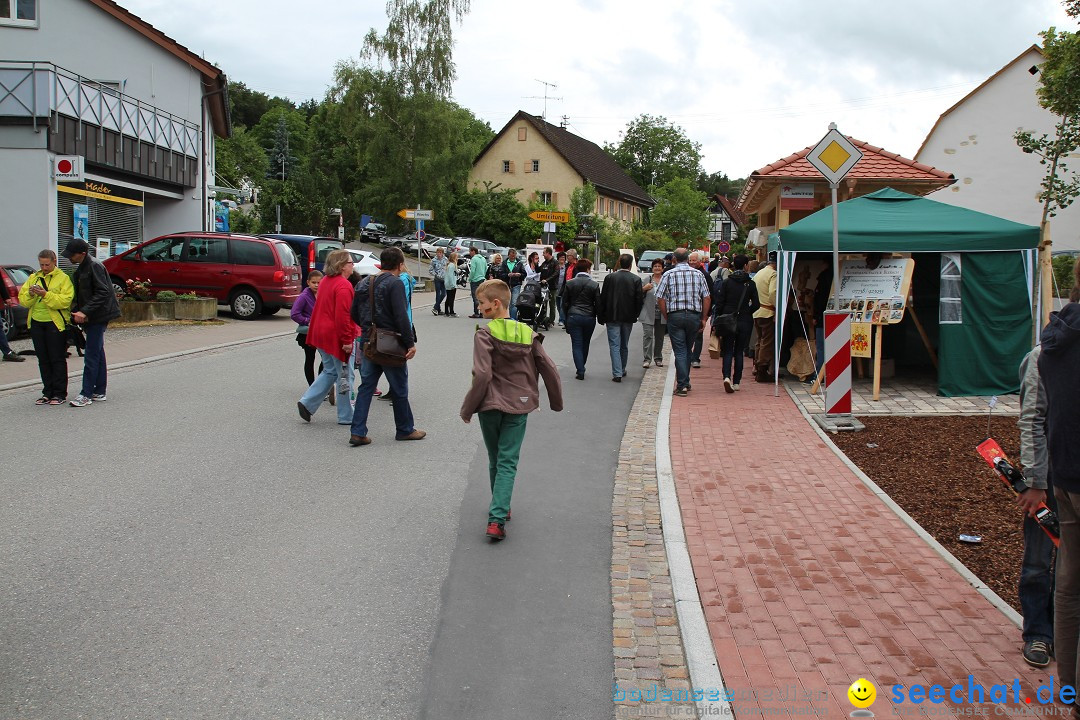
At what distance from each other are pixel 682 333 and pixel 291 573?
7933 millimetres

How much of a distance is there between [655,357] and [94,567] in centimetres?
1179

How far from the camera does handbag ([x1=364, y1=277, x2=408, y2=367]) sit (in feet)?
27.8

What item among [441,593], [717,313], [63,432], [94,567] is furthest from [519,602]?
[717,313]

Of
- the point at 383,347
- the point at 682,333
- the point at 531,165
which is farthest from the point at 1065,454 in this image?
the point at 531,165

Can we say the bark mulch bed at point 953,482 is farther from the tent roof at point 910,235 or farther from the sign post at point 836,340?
the tent roof at point 910,235

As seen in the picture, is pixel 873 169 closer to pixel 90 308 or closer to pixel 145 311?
pixel 90 308

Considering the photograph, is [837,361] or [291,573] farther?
[837,361]

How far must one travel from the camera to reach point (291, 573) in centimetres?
536

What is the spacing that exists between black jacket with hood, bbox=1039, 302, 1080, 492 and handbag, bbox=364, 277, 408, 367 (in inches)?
226

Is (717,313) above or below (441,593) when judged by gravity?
above

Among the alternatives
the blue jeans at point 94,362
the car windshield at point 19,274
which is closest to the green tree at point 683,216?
the car windshield at point 19,274

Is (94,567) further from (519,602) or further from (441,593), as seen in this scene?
(519,602)

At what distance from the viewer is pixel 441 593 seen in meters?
5.18

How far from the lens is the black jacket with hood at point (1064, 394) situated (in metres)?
3.59
